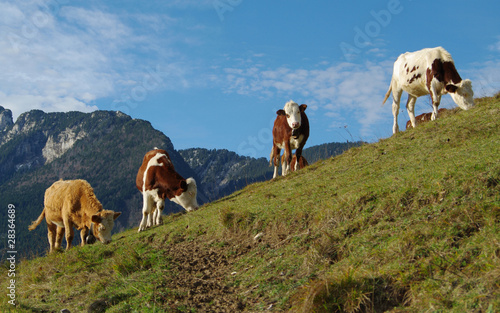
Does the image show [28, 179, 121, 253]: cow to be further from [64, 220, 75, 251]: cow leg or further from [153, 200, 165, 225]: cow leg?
[153, 200, 165, 225]: cow leg

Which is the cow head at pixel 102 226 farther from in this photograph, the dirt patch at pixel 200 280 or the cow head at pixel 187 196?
the dirt patch at pixel 200 280

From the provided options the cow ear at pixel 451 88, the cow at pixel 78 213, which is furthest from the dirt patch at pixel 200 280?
the cow ear at pixel 451 88

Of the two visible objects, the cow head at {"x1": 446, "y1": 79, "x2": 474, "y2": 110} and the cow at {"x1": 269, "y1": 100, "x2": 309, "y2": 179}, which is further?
the cow at {"x1": 269, "y1": 100, "x2": 309, "y2": 179}

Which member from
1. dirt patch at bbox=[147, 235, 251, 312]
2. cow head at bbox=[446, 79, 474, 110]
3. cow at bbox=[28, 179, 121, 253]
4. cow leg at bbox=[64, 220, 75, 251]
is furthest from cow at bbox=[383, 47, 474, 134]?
cow leg at bbox=[64, 220, 75, 251]

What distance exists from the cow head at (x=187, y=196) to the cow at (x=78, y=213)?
2.11 meters

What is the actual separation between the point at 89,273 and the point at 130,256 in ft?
3.79

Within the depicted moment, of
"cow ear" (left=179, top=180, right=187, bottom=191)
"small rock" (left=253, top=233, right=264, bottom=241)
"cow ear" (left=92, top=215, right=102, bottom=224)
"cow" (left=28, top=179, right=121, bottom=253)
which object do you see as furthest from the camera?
"cow ear" (left=179, top=180, right=187, bottom=191)

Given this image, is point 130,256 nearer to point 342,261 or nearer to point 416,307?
point 342,261

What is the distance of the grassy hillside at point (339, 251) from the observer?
507cm

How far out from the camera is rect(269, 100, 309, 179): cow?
15867mm

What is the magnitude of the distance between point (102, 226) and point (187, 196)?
3194 millimetres

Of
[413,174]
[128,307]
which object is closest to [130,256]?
[128,307]

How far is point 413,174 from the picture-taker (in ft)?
26.6

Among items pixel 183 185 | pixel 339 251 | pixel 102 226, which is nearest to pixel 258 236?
pixel 339 251
